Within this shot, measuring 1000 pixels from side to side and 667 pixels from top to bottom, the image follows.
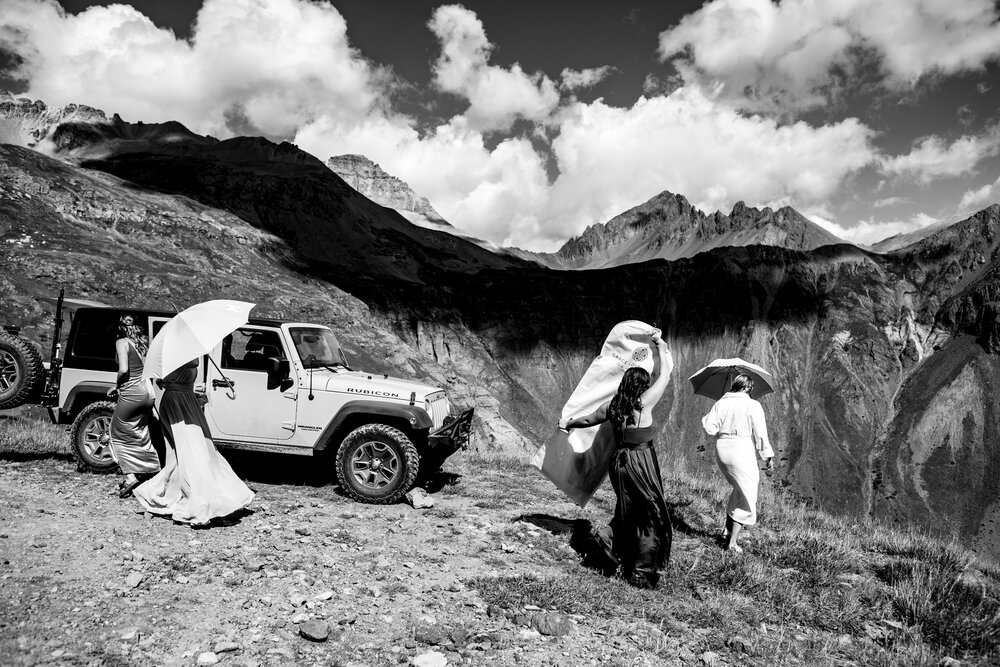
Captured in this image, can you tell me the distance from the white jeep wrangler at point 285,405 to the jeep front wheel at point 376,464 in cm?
1

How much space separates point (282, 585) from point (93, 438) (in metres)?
5.34

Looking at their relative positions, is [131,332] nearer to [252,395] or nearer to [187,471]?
[252,395]

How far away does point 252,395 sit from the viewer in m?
8.09

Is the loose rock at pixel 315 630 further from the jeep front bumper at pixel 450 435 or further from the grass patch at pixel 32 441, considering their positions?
the grass patch at pixel 32 441

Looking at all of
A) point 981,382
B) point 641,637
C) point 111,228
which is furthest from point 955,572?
point 981,382

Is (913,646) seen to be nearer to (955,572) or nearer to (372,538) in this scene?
(955,572)

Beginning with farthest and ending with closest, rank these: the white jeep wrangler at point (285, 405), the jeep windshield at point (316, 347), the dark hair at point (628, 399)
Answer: the jeep windshield at point (316, 347), the white jeep wrangler at point (285, 405), the dark hair at point (628, 399)

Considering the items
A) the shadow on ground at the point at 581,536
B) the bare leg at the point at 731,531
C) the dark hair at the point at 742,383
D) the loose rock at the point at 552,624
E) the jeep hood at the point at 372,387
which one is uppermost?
the dark hair at the point at 742,383

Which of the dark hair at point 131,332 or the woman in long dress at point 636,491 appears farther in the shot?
the dark hair at point 131,332

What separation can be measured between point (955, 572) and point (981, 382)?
115 metres

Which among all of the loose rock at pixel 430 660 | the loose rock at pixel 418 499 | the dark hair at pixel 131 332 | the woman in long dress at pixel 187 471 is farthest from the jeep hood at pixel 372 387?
the loose rock at pixel 430 660

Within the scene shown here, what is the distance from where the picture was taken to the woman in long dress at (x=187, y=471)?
657cm

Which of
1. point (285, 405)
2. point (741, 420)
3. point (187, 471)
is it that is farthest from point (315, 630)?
point (741, 420)

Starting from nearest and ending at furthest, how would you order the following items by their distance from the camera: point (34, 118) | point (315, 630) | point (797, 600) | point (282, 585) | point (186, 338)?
1. point (315, 630)
2. point (282, 585)
3. point (797, 600)
4. point (186, 338)
5. point (34, 118)
